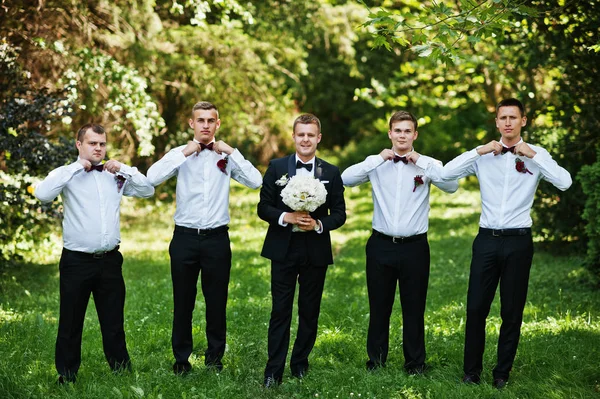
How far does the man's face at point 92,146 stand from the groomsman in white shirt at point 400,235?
217 centimetres

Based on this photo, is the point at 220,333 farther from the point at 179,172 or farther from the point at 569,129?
the point at 569,129

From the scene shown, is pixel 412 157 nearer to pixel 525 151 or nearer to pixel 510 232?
pixel 525 151

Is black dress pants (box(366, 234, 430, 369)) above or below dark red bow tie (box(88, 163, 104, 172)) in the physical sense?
below

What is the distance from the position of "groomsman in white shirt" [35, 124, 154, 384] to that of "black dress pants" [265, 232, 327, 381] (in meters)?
1.35

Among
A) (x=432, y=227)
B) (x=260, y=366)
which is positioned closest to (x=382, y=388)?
(x=260, y=366)

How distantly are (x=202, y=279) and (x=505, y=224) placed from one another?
2692 mm

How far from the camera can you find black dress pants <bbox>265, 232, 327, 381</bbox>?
6.11 metres

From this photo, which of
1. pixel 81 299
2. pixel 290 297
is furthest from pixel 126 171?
pixel 290 297

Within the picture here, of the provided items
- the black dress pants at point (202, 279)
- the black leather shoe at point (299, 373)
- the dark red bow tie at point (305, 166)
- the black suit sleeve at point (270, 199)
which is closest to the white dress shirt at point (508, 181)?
the dark red bow tie at point (305, 166)

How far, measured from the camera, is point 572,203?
1151 centimetres

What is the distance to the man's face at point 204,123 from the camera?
6.08 metres

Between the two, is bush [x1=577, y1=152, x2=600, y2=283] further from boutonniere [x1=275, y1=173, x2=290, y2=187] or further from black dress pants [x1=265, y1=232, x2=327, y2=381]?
boutonniere [x1=275, y1=173, x2=290, y2=187]

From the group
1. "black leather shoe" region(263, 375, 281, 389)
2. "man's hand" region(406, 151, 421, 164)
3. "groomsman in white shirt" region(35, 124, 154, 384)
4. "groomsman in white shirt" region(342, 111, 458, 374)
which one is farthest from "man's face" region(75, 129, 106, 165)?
"man's hand" region(406, 151, 421, 164)

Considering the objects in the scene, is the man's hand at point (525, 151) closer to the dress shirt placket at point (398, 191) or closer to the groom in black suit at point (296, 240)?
the dress shirt placket at point (398, 191)
